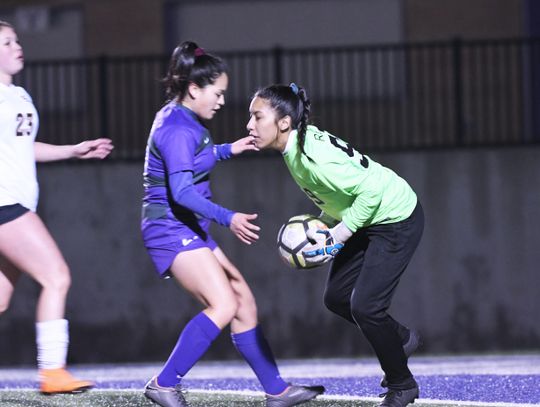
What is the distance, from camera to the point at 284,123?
Result: 23.5 ft

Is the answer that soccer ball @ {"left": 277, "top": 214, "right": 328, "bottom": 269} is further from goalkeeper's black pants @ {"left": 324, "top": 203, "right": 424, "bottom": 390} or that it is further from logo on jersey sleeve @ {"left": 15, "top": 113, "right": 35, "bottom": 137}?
logo on jersey sleeve @ {"left": 15, "top": 113, "right": 35, "bottom": 137}

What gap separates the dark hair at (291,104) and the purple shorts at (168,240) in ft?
2.63

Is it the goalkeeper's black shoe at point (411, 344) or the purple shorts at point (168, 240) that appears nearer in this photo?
the purple shorts at point (168, 240)

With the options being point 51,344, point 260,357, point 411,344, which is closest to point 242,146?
point 260,357

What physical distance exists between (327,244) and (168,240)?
91 centimetres

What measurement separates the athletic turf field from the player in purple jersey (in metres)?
0.79

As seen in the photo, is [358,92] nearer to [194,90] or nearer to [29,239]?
[194,90]

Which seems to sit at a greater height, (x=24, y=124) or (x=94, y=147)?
(x=24, y=124)

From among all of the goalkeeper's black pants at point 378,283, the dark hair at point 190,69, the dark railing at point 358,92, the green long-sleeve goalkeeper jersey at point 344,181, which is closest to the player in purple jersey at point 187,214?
the dark hair at point 190,69

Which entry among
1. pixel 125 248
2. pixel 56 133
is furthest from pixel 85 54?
pixel 125 248

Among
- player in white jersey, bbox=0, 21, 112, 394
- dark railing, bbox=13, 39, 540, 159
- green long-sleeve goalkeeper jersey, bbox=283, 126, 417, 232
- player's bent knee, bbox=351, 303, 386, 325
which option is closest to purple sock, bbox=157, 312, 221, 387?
player in white jersey, bbox=0, 21, 112, 394

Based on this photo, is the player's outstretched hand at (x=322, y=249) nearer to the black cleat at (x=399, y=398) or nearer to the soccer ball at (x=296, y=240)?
the soccer ball at (x=296, y=240)

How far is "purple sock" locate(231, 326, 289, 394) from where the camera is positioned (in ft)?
24.0

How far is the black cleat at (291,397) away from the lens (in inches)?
289
